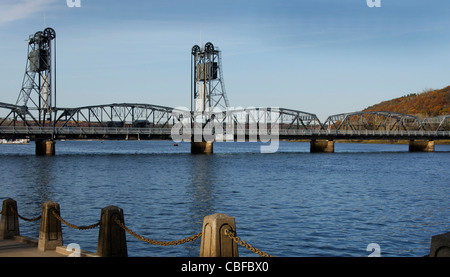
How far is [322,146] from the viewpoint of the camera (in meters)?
139

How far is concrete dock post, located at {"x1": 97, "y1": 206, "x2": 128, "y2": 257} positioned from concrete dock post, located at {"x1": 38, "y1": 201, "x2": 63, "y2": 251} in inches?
84.7

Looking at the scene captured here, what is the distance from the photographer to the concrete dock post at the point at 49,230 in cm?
1400

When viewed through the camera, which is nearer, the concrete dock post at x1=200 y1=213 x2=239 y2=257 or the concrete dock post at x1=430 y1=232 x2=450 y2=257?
the concrete dock post at x1=430 y1=232 x2=450 y2=257

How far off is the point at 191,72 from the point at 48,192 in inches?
3504

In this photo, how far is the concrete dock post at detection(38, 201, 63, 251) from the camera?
14.0 m

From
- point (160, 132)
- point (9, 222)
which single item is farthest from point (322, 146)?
point (9, 222)

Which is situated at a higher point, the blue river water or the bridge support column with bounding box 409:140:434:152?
the bridge support column with bounding box 409:140:434:152

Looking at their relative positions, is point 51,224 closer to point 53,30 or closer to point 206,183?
point 206,183

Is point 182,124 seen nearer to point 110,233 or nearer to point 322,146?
point 322,146

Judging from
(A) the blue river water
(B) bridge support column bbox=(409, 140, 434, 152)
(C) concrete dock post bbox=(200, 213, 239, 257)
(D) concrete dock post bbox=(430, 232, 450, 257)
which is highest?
(D) concrete dock post bbox=(430, 232, 450, 257)

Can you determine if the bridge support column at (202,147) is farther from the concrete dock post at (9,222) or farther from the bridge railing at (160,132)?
the concrete dock post at (9,222)

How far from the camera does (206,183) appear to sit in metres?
52.3

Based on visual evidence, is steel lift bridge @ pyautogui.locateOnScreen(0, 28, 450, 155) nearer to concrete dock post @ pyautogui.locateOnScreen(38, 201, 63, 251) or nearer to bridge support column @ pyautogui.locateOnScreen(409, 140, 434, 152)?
bridge support column @ pyautogui.locateOnScreen(409, 140, 434, 152)

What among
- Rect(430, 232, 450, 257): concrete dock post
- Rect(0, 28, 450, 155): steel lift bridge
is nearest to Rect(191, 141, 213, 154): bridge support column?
Rect(0, 28, 450, 155): steel lift bridge
